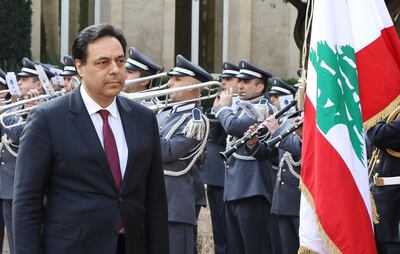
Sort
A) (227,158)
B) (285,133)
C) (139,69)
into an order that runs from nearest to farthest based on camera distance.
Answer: (285,133) → (227,158) → (139,69)

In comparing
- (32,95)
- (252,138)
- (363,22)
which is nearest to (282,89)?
(252,138)

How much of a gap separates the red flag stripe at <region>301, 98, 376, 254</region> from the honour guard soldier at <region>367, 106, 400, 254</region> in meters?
1.26

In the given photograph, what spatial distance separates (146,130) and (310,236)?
131 centimetres

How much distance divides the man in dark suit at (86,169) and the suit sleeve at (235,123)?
3.97 meters

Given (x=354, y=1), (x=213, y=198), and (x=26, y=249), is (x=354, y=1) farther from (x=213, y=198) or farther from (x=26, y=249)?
(x=213, y=198)

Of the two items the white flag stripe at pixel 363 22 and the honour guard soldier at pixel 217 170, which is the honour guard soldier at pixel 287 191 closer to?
the honour guard soldier at pixel 217 170

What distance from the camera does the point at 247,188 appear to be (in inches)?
388

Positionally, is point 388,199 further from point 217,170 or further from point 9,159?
point 9,159

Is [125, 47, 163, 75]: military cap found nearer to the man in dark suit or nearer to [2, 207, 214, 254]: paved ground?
[2, 207, 214, 254]: paved ground

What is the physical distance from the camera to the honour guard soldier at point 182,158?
27.1 feet

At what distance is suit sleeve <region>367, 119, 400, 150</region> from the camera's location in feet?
24.3

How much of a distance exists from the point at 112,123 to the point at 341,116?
1.44 meters

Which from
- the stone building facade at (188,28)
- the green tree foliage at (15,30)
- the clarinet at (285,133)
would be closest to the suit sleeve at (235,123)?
the clarinet at (285,133)

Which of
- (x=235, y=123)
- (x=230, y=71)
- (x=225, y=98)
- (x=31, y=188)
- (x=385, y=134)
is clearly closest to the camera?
(x=31, y=188)
